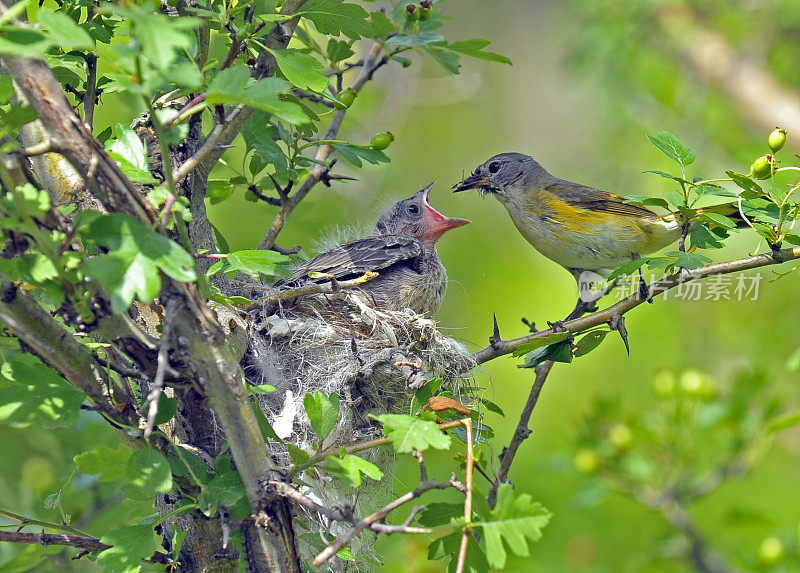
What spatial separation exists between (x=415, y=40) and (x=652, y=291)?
102 centimetres

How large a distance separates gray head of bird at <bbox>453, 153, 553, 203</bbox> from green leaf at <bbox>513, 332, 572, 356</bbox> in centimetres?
184

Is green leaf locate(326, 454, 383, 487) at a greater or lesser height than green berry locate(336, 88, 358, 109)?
lesser

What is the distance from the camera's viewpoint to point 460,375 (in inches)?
108

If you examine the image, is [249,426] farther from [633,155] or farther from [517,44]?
[517,44]

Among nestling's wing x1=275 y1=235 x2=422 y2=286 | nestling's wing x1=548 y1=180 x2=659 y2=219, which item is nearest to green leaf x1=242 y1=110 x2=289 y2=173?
nestling's wing x1=275 y1=235 x2=422 y2=286

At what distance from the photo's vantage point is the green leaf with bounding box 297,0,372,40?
198cm

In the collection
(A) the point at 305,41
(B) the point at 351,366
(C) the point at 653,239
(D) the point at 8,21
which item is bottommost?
(B) the point at 351,366

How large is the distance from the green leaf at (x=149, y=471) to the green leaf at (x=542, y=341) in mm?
1042

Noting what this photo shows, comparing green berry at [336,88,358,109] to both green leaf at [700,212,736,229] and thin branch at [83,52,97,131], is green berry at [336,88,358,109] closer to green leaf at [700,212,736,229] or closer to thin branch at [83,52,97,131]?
thin branch at [83,52,97,131]

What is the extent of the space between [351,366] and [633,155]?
4.31 meters

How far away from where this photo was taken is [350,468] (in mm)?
1604

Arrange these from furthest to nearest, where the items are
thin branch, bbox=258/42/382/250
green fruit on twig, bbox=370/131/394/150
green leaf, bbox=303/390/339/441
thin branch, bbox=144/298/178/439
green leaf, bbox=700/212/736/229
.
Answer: thin branch, bbox=258/42/382/250
green fruit on twig, bbox=370/131/394/150
green leaf, bbox=700/212/736/229
green leaf, bbox=303/390/339/441
thin branch, bbox=144/298/178/439

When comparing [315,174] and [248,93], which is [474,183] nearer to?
[315,174]

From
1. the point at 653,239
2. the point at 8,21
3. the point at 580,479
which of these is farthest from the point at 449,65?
the point at 580,479
